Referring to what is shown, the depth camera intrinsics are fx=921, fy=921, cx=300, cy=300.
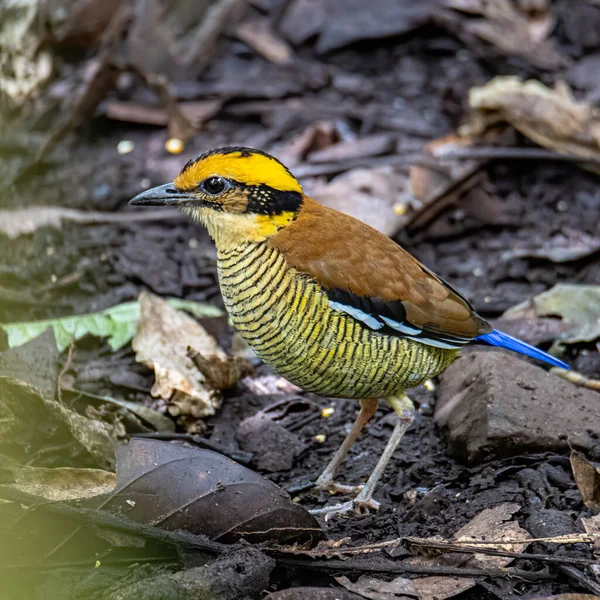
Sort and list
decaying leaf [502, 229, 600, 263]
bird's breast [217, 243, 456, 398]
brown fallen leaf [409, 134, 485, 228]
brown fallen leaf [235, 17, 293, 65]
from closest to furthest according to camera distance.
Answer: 1. bird's breast [217, 243, 456, 398]
2. decaying leaf [502, 229, 600, 263]
3. brown fallen leaf [409, 134, 485, 228]
4. brown fallen leaf [235, 17, 293, 65]

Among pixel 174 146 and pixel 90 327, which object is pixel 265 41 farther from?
pixel 90 327

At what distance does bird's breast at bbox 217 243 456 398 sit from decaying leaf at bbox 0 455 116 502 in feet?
2.88

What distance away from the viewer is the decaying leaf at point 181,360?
4758 millimetres

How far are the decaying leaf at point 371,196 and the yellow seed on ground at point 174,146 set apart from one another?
1243 mm

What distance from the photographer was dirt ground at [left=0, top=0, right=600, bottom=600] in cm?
387

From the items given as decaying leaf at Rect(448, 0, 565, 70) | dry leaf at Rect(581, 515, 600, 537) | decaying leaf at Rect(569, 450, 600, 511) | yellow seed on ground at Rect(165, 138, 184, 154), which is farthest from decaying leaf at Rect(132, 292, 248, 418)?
decaying leaf at Rect(448, 0, 565, 70)

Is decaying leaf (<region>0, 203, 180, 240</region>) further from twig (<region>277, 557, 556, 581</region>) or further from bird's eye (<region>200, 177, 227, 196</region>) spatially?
twig (<region>277, 557, 556, 581</region>)

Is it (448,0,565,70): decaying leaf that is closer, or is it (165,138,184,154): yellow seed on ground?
(165,138,184,154): yellow seed on ground

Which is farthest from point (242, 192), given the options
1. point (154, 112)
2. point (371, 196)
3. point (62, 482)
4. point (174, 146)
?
point (154, 112)

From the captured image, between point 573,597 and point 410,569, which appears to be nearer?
point 573,597

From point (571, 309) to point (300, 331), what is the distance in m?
2.23

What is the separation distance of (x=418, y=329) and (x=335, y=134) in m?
3.56

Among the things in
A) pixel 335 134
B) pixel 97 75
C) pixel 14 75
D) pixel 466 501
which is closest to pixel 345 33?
pixel 335 134

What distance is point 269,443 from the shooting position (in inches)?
181
